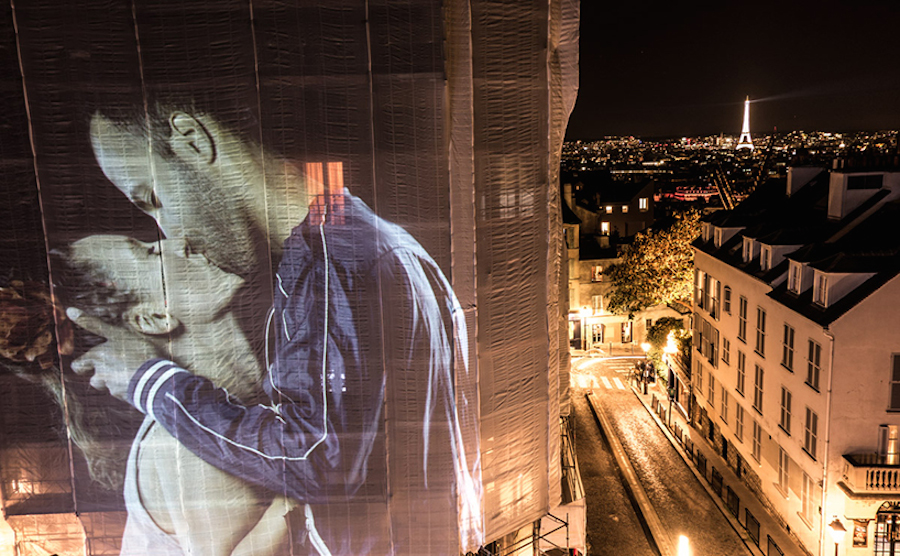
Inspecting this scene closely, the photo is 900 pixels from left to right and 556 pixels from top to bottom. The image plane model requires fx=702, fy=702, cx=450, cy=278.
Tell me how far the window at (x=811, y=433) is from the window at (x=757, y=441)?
3.96m

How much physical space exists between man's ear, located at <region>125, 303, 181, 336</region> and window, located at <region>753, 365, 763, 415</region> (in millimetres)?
21035

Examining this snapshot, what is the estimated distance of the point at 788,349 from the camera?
23234mm

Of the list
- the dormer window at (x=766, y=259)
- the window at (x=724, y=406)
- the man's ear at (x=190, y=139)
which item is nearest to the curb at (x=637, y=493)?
the window at (x=724, y=406)

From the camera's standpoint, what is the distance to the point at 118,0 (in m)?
12.8

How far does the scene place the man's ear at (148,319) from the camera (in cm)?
1361

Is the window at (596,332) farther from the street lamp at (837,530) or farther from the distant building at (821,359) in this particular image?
the street lamp at (837,530)

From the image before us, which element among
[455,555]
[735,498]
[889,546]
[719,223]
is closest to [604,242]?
[719,223]

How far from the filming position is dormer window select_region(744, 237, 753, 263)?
27.5 metres

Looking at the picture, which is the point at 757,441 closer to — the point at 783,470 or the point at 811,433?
the point at 783,470

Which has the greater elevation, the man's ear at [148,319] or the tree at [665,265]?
the man's ear at [148,319]

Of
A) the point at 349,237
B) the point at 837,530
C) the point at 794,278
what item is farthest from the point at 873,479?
the point at 349,237

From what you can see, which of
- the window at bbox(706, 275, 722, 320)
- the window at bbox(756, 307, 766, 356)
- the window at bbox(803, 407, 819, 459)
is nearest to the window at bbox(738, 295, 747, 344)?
the window at bbox(756, 307, 766, 356)

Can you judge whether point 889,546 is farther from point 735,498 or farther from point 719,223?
point 719,223

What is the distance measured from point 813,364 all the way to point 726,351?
A: 8285 mm
